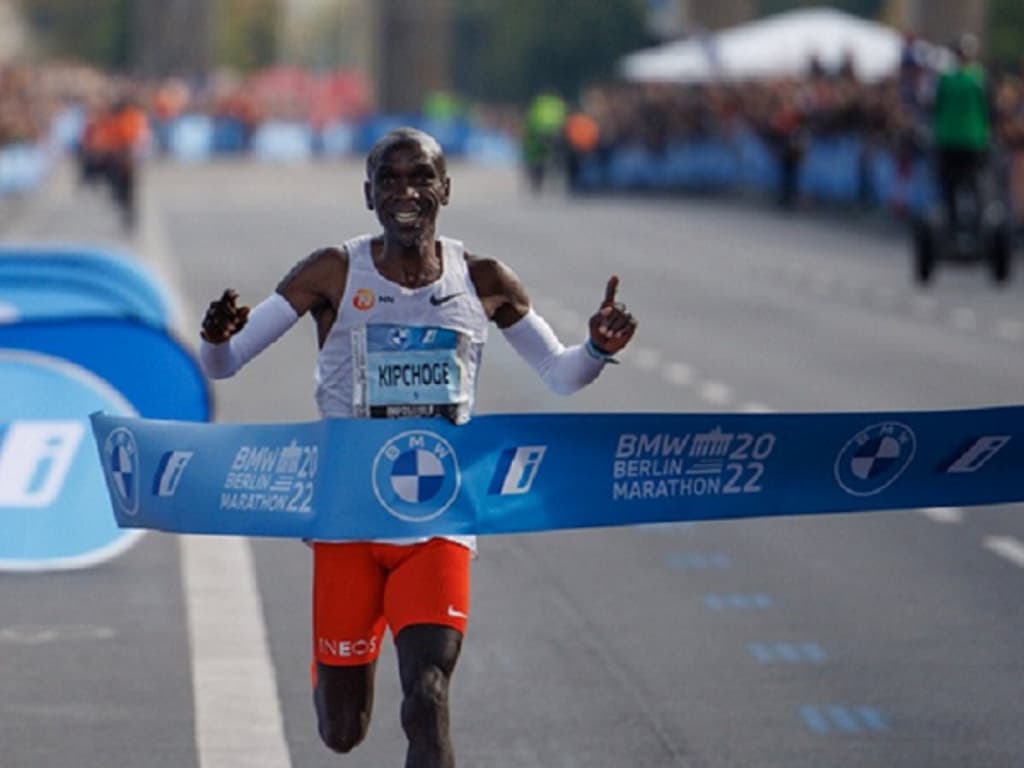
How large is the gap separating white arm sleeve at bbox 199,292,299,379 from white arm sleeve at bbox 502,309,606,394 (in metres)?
0.50

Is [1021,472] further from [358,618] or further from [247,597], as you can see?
[247,597]

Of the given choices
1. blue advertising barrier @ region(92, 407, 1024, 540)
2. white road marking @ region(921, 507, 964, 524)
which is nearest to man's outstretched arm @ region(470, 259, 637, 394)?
blue advertising barrier @ region(92, 407, 1024, 540)

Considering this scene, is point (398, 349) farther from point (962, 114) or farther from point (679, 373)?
point (962, 114)

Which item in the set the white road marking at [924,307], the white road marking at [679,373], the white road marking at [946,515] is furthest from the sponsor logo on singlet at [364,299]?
the white road marking at [924,307]

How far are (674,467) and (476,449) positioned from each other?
Result: 52 centimetres

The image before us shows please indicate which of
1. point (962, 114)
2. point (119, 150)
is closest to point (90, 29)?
point (119, 150)

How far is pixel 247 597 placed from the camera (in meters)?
10.9

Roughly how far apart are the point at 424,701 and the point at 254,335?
100cm

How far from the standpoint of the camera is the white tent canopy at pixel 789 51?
51.8 meters

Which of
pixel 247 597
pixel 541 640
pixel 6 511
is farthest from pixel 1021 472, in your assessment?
pixel 6 511

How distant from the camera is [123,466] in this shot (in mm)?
6965

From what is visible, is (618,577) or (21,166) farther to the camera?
(21,166)

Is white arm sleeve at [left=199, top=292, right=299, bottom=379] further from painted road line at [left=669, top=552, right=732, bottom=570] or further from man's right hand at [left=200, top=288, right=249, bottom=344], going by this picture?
painted road line at [left=669, top=552, right=732, bottom=570]

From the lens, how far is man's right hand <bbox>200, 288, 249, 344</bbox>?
6781mm
